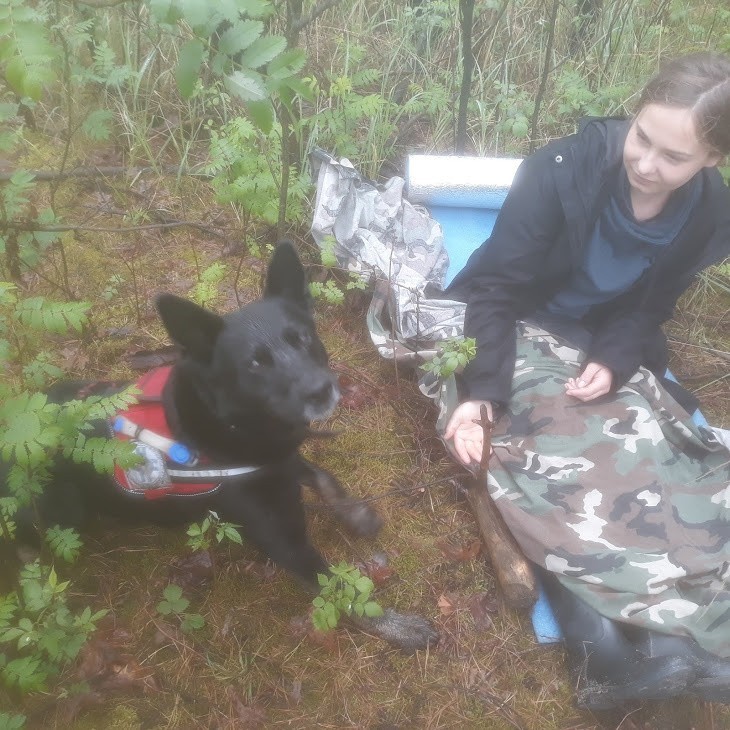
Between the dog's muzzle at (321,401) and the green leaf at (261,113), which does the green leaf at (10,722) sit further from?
the green leaf at (261,113)

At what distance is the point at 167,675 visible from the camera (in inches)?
86.0

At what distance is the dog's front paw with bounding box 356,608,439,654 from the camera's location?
228 cm

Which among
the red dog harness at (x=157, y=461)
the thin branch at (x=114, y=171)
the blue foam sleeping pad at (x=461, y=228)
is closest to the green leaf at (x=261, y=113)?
the red dog harness at (x=157, y=461)

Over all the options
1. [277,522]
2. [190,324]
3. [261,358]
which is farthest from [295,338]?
[277,522]

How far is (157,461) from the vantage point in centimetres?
204

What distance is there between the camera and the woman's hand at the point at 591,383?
2483 mm

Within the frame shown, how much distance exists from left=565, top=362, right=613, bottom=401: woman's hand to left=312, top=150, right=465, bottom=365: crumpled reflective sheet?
0.80m

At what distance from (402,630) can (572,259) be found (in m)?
1.88

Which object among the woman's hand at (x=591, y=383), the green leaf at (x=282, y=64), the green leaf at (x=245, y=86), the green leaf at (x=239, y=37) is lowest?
the woman's hand at (x=591, y=383)

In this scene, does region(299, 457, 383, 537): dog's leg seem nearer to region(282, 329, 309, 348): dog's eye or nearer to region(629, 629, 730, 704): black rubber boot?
region(282, 329, 309, 348): dog's eye

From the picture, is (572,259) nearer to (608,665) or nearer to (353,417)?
(353,417)

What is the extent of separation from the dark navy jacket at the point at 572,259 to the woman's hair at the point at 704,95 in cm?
28

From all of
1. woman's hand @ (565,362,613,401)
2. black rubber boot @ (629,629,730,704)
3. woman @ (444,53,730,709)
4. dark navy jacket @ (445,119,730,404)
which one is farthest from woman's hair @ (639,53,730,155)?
black rubber boot @ (629,629,730,704)

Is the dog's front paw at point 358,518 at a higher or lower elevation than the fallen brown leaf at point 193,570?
higher
